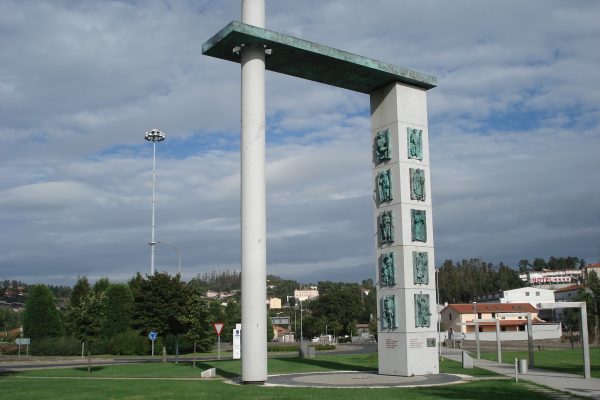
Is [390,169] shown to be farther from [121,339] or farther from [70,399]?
[121,339]

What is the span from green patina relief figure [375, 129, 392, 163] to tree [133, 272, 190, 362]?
21.7m

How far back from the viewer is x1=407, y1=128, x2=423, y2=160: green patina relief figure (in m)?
28.9

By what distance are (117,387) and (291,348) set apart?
50.7 metres

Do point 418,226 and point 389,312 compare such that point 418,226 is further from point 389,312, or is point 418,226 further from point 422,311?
point 389,312

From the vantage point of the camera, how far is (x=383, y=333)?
28422mm

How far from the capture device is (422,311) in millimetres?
27766

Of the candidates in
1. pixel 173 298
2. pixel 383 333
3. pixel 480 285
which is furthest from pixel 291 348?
pixel 480 285

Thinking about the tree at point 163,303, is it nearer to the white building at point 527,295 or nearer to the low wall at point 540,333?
the low wall at point 540,333

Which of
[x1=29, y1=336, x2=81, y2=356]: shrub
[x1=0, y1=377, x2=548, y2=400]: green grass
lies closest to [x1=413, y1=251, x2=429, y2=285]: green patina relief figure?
[x1=0, y1=377, x2=548, y2=400]: green grass

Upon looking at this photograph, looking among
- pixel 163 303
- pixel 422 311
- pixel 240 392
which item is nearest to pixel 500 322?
pixel 163 303

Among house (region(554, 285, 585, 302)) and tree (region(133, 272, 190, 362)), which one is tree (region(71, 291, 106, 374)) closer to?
tree (region(133, 272, 190, 362))

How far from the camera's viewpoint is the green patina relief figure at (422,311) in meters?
27.6

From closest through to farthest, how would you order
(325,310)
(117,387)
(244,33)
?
1. (117,387)
2. (244,33)
3. (325,310)

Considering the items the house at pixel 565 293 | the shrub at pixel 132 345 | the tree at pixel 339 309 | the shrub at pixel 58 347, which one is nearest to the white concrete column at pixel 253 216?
the shrub at pixel 132 345
